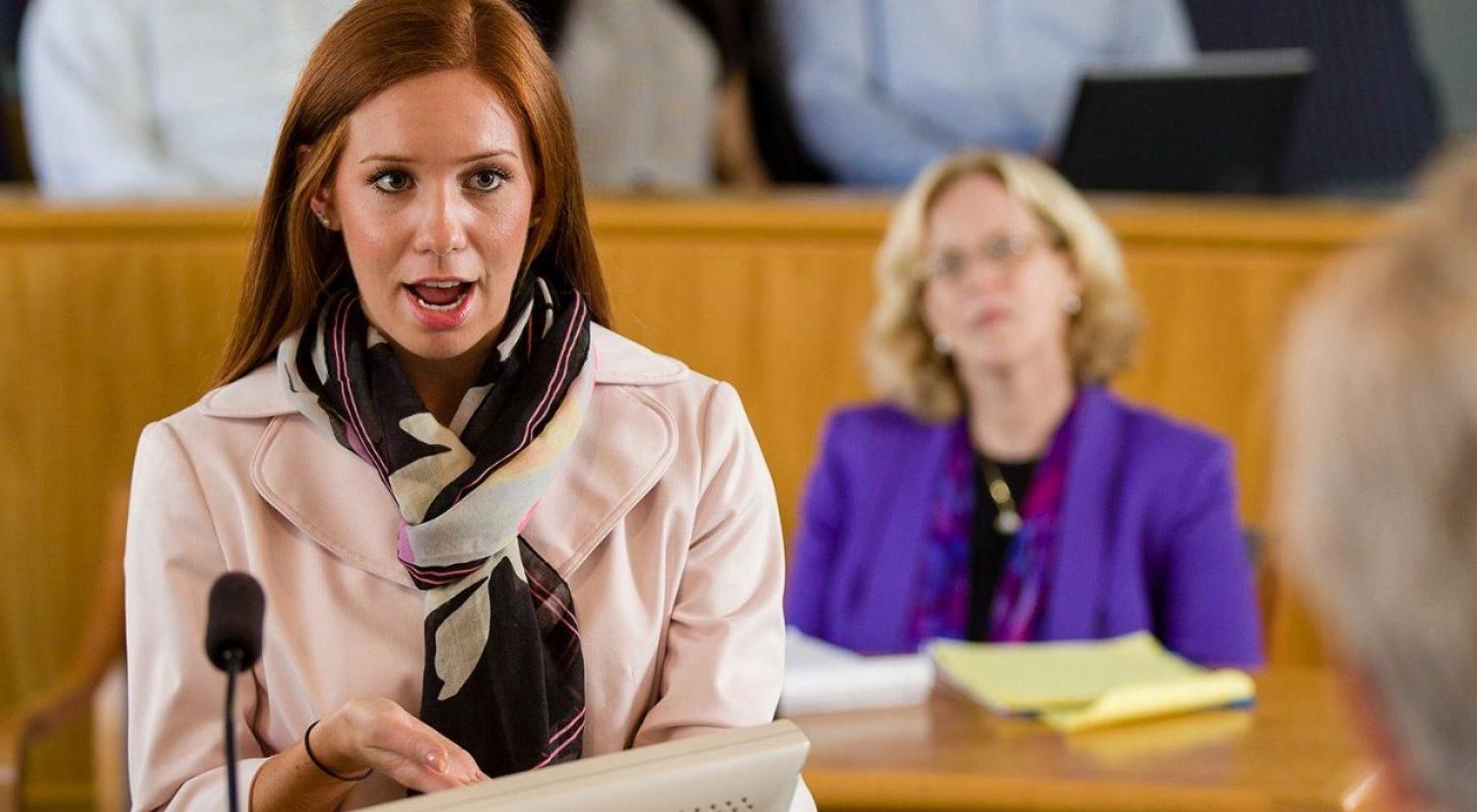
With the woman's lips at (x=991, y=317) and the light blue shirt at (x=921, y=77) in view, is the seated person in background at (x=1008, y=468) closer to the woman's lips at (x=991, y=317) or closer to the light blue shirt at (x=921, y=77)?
the woman's lips at (x=991, y=317)

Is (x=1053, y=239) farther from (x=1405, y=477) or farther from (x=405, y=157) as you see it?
(x=1405, y=477)

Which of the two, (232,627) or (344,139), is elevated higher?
(344,139)

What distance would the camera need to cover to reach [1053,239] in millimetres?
3076

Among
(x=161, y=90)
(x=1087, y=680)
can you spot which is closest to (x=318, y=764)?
(x=1087, y=680)

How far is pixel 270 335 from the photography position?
4.35 ft

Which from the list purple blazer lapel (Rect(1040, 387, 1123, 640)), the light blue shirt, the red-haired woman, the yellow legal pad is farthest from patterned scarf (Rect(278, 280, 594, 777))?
the light blue shirt

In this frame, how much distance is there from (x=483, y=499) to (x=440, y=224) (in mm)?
182

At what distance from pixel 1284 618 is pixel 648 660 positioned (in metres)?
2.66

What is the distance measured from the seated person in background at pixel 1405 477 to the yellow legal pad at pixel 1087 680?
1.48 meters

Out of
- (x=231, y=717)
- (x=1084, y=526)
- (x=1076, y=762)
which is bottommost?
(x=1076, y=762)

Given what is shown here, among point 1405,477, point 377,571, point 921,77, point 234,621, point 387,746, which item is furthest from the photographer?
point 921,77

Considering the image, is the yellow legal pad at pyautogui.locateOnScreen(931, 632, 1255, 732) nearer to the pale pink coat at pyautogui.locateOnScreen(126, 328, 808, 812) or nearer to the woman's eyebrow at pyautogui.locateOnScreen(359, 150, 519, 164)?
the pale pink coat at pyautogui.locateOnScreen(126, 328, 808, 812)

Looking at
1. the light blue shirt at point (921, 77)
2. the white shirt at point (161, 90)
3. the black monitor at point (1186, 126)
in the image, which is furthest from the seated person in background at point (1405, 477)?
the light blue shirt at point (921, 77)

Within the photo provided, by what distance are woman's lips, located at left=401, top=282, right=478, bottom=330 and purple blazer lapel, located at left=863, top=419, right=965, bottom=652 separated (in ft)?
5.49
